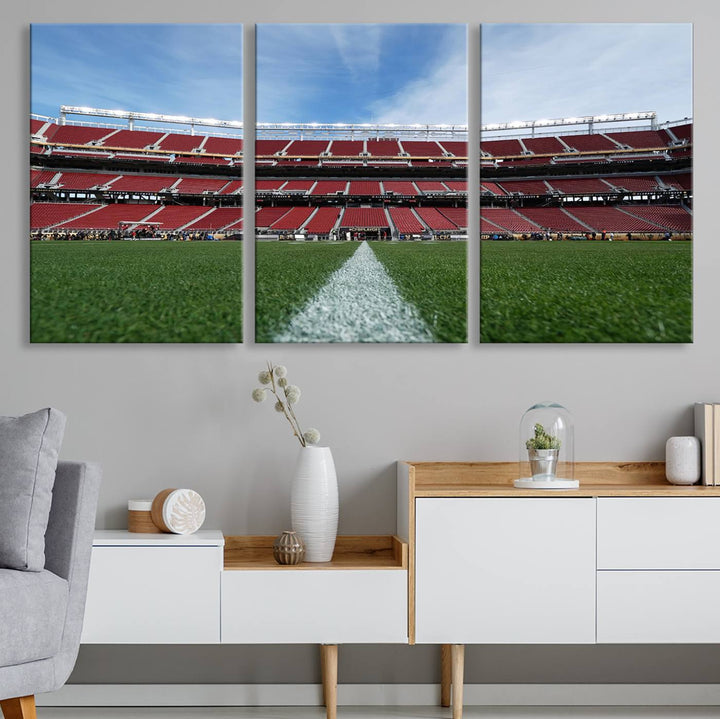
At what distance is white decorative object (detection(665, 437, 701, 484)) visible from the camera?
3115 millimetres

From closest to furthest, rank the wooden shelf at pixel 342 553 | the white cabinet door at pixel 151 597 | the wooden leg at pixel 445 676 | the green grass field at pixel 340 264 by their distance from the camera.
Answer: the white cabinet door at pixel 151 597 < the wooden shelf at pixel 342 553 < the wooden leg at pixel 445 676 < the green grass field at pixel 340 264

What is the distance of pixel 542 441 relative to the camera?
3.05 m

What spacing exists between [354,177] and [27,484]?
1.58 meters

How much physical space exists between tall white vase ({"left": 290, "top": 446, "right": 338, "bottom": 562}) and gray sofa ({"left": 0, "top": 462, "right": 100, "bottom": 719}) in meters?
0.69

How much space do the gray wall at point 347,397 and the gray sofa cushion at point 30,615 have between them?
819mm

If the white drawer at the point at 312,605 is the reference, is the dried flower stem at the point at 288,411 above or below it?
above

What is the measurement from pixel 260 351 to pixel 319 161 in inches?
28.0

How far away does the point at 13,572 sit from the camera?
2367 millimetres

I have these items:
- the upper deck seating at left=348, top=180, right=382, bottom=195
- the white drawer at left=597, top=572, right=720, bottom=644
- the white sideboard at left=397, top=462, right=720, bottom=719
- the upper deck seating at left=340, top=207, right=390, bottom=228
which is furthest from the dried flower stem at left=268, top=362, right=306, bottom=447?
the white drawer at left=597, top=572, right=720, bottom=644

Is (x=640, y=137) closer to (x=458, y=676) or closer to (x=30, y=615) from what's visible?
(x=458, y=676)

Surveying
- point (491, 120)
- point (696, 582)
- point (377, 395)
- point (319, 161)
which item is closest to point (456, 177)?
point (491, 120)

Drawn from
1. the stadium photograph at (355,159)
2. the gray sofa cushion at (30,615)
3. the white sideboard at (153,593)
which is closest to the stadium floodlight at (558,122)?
the stadium photograph at (355,159)

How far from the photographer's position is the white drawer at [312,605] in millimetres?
2836

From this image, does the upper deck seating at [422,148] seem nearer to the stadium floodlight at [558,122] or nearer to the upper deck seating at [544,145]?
the stadium floodlight at [558,122]
